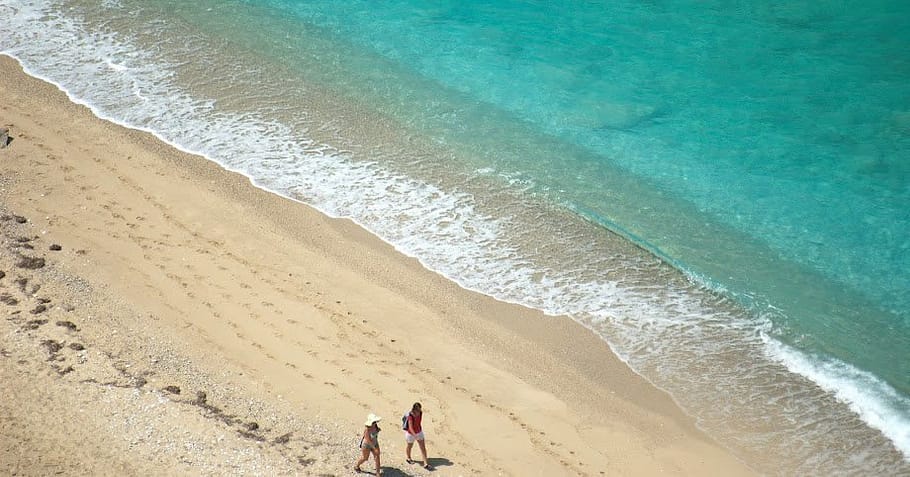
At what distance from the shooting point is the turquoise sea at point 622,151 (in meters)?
13.6

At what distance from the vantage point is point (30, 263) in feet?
43.4

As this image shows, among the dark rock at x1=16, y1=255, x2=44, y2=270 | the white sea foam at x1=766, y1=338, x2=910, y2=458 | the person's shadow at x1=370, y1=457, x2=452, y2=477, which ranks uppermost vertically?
the dark rock at x1=16, y1=255, x2=44, y2=270

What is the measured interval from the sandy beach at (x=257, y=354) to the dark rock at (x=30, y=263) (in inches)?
1.7

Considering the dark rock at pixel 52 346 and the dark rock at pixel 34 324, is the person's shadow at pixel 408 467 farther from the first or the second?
the dark rock at pixel 34 324

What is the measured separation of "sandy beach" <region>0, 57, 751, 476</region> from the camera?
10656mm

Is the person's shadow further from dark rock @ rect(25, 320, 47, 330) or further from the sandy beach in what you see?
dark rock @ rect(25, 320, 47, 330)

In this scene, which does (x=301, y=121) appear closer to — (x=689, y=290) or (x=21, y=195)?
(x=21, y=195)

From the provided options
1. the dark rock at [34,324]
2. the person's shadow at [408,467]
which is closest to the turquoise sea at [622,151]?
the person's shadow at [408,467]

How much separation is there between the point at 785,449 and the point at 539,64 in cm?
1344

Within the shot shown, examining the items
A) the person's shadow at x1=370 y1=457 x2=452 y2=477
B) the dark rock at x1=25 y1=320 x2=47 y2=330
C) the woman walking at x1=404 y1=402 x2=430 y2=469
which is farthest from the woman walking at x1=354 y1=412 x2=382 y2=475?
the dark rock at x1=25 y1=320 x2=47 y2=330

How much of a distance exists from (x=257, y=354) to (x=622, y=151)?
10389mm

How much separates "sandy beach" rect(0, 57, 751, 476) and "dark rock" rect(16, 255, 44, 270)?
0.04 meters

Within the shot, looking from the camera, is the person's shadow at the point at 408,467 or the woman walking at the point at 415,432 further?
the person's shadow at the point at 408,467

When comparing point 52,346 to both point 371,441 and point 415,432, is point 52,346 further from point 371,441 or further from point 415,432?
point 415,432
